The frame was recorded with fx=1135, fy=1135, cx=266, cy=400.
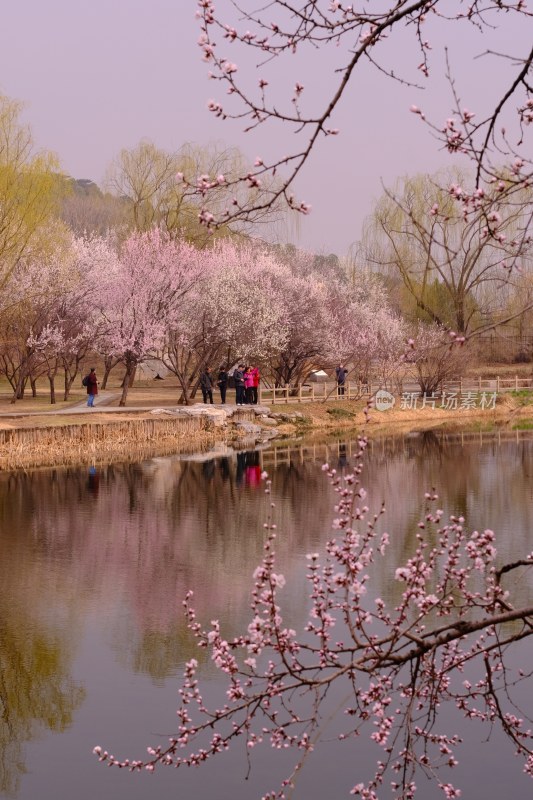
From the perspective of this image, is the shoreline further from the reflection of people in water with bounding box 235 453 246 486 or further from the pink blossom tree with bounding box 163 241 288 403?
the pink blossom tree with bounding box 163 241 288 403

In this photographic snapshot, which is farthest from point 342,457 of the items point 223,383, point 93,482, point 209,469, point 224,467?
point 223,383

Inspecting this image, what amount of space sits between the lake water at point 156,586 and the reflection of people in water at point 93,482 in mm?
104

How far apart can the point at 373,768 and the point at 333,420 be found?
33.9m

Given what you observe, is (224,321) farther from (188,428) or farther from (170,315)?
(188,428)

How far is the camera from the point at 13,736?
1138cm

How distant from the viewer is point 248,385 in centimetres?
4284

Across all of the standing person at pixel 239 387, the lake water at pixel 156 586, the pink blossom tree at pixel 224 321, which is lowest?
the lake water at pixel 156 586

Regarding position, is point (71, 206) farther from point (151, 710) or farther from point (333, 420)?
point (151, 710)

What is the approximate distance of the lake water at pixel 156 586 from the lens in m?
10.4

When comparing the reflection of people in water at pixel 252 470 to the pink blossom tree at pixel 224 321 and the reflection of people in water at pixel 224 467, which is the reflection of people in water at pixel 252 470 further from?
the pink blossom tree at pixel 224 321

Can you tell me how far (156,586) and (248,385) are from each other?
26.0 m

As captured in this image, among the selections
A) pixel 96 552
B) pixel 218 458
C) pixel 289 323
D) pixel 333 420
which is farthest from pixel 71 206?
pixel 96 552

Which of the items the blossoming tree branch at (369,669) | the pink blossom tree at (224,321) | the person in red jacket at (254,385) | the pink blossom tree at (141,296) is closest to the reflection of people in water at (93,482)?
the blossoming tree branch at (369,669)

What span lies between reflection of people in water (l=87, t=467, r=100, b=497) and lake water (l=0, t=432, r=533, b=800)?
104 millimetres
